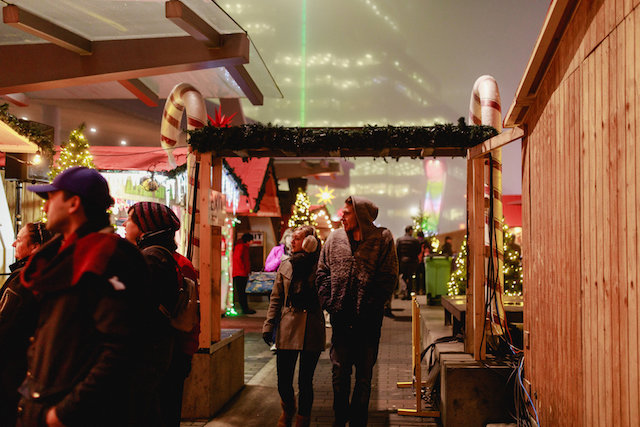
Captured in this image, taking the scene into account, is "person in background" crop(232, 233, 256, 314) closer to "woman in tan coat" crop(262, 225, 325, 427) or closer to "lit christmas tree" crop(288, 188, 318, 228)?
"lit christmas tree" crop(288, 188, 318, 228)

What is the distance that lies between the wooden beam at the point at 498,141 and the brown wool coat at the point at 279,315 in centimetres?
231

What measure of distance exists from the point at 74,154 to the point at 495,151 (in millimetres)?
7357

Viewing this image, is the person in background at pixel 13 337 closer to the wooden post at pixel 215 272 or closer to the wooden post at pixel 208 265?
the wooden post at pixel 208 265

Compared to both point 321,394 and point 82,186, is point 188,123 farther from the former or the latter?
point 82,186

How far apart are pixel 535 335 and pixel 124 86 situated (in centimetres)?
1211

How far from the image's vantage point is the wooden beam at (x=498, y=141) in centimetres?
485

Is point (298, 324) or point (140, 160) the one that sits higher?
point (140, 160)

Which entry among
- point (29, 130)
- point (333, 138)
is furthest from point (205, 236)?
point (29, 130)

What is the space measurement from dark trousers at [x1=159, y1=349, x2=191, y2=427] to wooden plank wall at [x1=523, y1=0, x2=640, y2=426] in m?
2.69

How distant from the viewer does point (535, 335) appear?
4.48 m

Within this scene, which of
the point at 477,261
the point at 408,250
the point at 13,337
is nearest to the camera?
the point at 13,337

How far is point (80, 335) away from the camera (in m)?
2.28

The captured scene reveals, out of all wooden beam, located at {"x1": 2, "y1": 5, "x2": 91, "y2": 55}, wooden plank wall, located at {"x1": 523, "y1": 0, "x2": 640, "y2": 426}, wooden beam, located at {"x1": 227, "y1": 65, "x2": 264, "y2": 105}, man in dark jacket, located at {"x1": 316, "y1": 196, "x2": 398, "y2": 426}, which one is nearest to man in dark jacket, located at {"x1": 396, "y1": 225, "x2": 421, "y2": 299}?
wooden beam, located at {"x1": 227, "y1": 65, "x2": 264, "y2": 105}

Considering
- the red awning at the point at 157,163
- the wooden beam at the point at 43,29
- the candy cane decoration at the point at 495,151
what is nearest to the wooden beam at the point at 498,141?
the candy cane decoration at the point at 495,151
